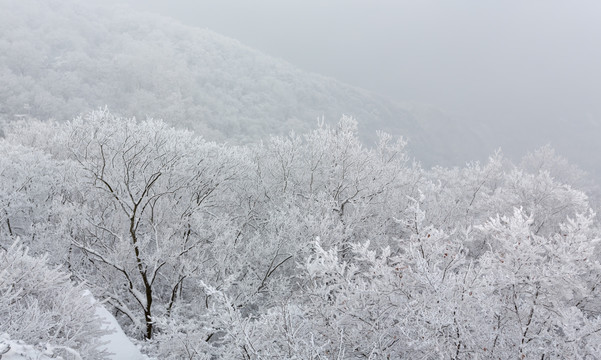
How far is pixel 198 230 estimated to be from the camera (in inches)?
478

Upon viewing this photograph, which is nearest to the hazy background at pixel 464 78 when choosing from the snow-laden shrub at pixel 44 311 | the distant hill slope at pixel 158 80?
the distant hill slope at pixel 158 80

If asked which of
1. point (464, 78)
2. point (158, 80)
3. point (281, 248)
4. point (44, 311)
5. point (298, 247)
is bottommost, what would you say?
point (44, 311)

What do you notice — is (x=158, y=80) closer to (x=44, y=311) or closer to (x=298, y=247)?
(x=298, y=247)

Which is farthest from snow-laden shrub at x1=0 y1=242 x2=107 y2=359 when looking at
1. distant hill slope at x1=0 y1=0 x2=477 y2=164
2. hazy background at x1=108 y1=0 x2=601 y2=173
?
hazy background at x1=108 y1=0 x2=601 y2=173

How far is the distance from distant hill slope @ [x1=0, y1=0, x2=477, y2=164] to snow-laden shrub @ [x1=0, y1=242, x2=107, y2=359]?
40.7 m

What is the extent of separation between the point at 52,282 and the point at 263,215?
11082 mm

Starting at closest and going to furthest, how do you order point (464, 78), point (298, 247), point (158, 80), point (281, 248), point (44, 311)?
point (44, 311), point (298, 247), point (281, 248), point (158, 80), point (464, 78)

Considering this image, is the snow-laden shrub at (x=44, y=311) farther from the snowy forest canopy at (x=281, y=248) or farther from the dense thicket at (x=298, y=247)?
the dense thicket at (x=298, y=247)

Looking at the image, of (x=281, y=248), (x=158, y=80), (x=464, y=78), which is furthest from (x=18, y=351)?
(x=464, y=78)

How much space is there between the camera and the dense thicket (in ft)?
16.2

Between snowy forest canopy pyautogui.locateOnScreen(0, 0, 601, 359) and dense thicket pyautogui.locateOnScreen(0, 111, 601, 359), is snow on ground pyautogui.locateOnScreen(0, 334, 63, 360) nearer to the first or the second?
snowy forest canopy pyautogui.locateOnScreen(0, 0, 601, 359)

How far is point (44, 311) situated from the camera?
450 cm

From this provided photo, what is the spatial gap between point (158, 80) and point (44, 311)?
63041 mm

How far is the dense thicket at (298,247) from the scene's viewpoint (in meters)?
4.95
